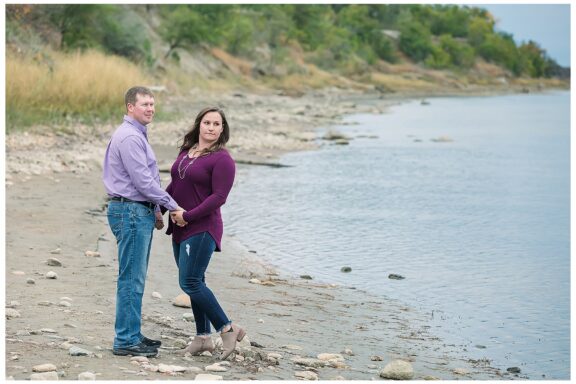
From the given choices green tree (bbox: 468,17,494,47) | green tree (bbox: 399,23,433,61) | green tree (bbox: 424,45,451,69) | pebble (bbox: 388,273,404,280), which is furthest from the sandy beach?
green tree (bbox: 468,17,494,47)

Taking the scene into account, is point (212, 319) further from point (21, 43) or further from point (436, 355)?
point (21, 43)

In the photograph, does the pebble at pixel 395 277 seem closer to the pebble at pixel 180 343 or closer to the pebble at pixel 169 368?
the pebble at pixel 180 343

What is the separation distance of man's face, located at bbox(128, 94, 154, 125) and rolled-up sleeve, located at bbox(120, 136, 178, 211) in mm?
136

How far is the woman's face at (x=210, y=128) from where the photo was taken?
19.9ft

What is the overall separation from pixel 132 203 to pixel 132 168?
8.4 inches

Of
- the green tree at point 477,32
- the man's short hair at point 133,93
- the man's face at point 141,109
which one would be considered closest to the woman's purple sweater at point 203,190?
the man's face at point 141,109

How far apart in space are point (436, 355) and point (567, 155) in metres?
23.3

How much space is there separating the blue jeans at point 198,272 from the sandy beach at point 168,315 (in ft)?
0.88

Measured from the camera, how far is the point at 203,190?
19.9 feet

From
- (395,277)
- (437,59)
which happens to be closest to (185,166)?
(395,277)

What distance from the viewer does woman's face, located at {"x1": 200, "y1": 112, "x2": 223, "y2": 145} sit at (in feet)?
19.9

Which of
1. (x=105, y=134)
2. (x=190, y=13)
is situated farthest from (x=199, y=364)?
(x=190, y=13)

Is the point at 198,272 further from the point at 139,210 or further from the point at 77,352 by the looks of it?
the point at 77,352

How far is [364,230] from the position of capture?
1458cm
